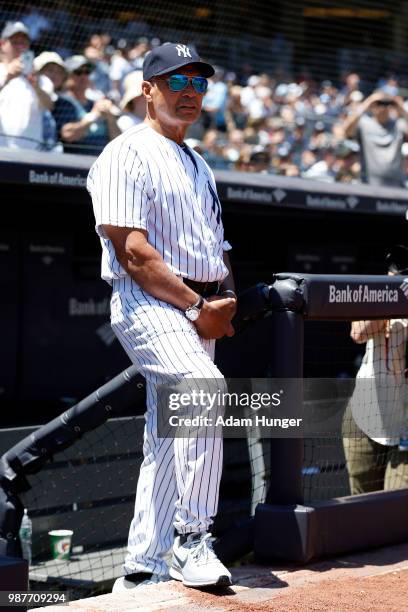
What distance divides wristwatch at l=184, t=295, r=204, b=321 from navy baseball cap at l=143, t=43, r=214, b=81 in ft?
2.46

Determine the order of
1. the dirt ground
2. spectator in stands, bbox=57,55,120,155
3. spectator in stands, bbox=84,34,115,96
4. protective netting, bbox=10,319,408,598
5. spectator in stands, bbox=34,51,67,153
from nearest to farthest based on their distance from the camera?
1. the dirt ground
2. protective netting, bbox=10,319,408,598
3. spectator in stands, bbox=57,55,120,155
4. spectator in stands, bbox=34,51,67,153
5. spectator in stands, bbox=84,34,115,96

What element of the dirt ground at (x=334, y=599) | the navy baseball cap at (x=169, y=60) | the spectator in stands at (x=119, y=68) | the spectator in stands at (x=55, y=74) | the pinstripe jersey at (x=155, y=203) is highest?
the spectator in stands at (x=119, y=68)

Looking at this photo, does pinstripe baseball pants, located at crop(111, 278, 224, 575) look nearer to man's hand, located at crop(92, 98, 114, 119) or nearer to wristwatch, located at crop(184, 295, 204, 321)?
wristwatch, located at crop(184, 295, 204, 321)

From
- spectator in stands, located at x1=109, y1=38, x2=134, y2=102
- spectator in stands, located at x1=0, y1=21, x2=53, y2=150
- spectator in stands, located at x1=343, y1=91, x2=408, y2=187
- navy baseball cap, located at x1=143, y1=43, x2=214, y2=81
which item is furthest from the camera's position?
spectator in stands, located at x1=109, y1=38, x2=134, y2=102

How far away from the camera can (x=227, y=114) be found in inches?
452

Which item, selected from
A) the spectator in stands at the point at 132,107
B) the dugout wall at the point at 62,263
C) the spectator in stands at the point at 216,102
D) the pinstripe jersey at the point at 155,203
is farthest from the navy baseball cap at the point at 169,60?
the spectator in stands at the point at 216,102

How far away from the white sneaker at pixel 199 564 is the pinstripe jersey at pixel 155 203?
0.82 m

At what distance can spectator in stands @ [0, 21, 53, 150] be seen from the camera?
22.5 ft

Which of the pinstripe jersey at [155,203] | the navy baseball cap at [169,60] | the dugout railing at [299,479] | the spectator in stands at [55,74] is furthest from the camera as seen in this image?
the spectator in stands at [55,74]

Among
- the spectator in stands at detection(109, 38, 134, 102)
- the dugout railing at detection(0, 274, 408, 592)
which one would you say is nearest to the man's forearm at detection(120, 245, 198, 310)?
the dugout railing at detection(0, 274, 408, 592)

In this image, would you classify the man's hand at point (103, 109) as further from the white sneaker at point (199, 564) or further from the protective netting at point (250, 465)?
the white sneaker at point (199, 564)

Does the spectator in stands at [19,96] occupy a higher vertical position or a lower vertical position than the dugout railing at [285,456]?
higher

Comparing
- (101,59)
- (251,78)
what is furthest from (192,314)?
(251,78)

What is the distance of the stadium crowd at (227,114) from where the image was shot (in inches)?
281
